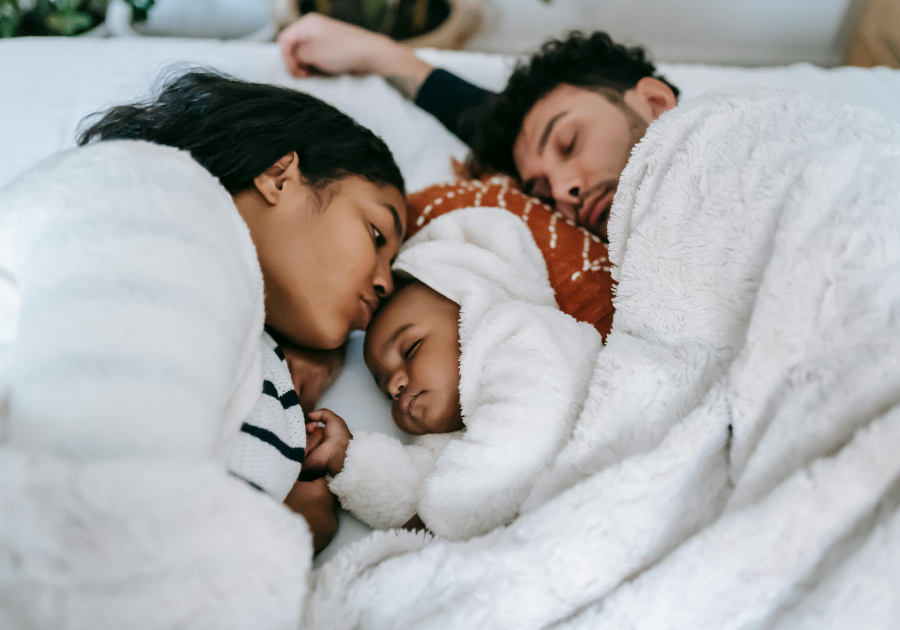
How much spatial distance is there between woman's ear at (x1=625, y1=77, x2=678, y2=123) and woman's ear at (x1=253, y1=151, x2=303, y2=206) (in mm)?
614

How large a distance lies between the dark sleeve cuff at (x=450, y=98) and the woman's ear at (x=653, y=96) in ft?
1.01

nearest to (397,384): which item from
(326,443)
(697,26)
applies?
(326,443)

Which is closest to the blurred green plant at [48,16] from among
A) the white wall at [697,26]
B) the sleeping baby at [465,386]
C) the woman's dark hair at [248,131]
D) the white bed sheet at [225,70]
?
the white bed sheet at [225,70]

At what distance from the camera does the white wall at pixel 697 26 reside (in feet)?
6.07

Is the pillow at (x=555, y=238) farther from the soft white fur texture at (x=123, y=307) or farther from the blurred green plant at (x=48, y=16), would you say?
the blurred green plant at (x=48, y=16)

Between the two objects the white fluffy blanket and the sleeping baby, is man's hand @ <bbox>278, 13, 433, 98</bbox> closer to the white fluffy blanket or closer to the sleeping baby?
the sleeping baby

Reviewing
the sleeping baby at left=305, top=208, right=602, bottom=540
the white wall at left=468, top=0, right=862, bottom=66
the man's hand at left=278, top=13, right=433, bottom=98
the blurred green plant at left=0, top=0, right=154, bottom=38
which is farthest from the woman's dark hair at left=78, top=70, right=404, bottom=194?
the white wall at left=468, top=0, right=862, bottom=66

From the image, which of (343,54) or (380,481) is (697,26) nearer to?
(343,54)

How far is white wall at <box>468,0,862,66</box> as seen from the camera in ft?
6.07

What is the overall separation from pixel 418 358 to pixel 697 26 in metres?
1.78

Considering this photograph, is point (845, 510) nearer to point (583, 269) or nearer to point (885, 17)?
point (583, 269)

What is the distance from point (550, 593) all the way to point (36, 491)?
408mm

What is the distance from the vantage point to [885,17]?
162 cm

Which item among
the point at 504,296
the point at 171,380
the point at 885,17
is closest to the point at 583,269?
the point at 504,296
